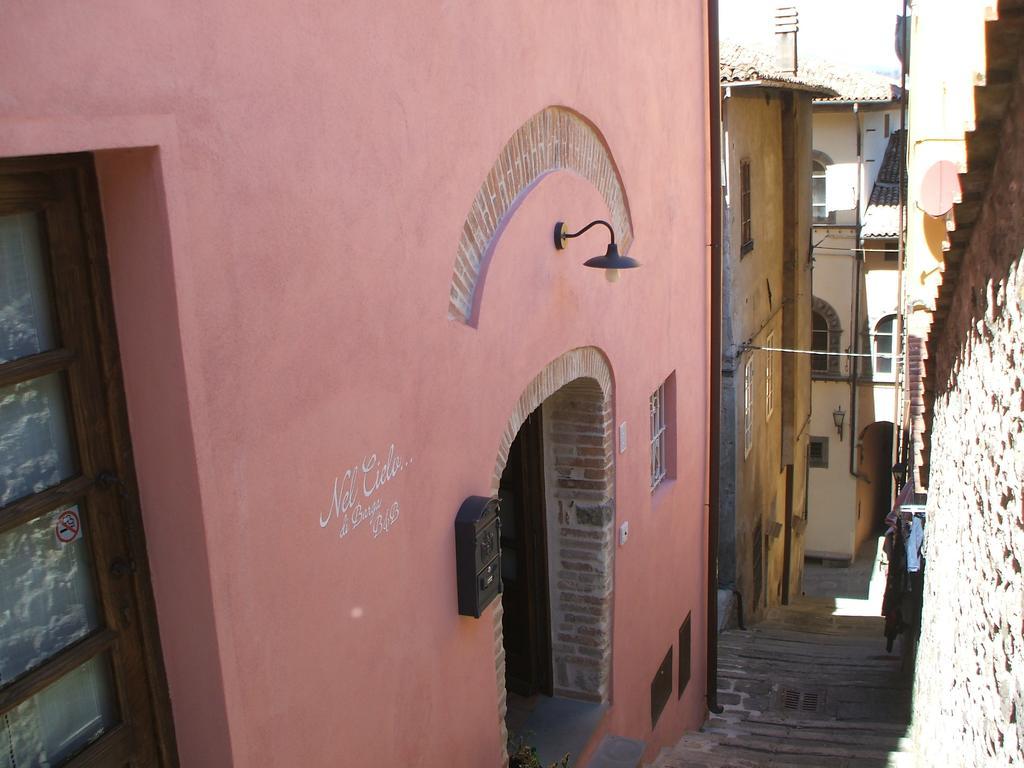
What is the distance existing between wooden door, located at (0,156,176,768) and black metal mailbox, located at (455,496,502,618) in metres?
1.67

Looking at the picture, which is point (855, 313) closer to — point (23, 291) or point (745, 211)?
point (745, 211)

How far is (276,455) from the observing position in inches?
129

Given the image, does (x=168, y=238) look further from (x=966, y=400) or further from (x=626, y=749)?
(x=626, y=749)

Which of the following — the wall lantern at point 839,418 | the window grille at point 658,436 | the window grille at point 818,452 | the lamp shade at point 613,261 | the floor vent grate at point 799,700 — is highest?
the lamp shade at point 613,261

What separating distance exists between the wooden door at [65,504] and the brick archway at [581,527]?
3.80 metres

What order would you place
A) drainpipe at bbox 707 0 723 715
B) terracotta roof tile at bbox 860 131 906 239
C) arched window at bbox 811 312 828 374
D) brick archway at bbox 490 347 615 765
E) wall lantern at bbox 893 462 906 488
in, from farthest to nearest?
arched window at bbox 811 312 828 374, terracotta roof tile at bbox 860 131 906 239, wall lantern at bbox 893 462 906 488, drainpipe at bbox 707 0 723 715, brick archway at bbox 490 347 615 765

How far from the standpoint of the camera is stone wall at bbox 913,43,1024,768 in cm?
380

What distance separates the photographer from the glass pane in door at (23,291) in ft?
8.45

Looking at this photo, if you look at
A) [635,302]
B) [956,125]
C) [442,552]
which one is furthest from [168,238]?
[956,125]

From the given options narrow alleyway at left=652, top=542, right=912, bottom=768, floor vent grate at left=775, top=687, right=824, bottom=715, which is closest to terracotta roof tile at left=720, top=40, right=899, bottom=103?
narrow alleyway at left=652, top=542, right=912, bottom=768

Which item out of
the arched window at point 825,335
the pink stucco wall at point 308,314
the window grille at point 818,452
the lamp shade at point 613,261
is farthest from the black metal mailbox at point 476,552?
the window grille at point 818,452

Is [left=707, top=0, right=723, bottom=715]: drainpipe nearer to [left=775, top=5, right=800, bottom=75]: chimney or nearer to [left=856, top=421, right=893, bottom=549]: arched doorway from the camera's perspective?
[left=775, top=5, right=800, bottom=75]: chimney

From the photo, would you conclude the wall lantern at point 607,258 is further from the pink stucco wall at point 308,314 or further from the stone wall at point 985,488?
the stone wall at point 985,488

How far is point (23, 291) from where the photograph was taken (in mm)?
2629
